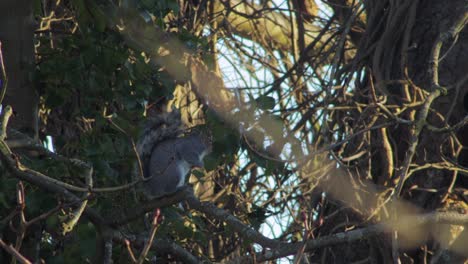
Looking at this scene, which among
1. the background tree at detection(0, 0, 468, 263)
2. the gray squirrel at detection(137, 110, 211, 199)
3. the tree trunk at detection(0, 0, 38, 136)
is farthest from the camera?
the gray squirrel at detection(137, 110, 211, 199)

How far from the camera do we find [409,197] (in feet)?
11.1

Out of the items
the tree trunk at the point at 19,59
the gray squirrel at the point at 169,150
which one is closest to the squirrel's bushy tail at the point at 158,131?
the gray squirrel at the point at 169,150

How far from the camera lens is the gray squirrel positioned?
3578 mm

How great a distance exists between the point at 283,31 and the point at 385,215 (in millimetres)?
2154

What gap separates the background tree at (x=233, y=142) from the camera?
2.66 metres

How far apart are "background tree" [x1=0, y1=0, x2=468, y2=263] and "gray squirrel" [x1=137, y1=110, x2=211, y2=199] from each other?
0.15 m

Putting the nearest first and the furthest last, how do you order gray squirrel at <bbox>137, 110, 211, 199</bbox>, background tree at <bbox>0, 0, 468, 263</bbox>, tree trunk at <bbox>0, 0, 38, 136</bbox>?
background tree at <bbox>0, 0, 468, 263</bbox> < tree trunk at <bbox>0, 0, 38, 136</bbox> < gray squirrel at <bbox>137, 110, 211, 199</bbox>

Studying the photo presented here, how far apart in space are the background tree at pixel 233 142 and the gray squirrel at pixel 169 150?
152 mm

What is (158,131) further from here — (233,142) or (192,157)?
(233,142)

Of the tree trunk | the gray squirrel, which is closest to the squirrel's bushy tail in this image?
the gray squirrel

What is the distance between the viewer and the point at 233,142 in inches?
108

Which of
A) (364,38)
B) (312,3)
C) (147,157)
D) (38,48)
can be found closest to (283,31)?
(312,3)

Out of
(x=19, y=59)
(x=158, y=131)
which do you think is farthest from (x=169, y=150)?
(x=19, y=59)

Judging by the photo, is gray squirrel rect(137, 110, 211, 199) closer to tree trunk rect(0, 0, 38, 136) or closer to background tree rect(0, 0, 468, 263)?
background tree rect(0, 0, 468, 263)
